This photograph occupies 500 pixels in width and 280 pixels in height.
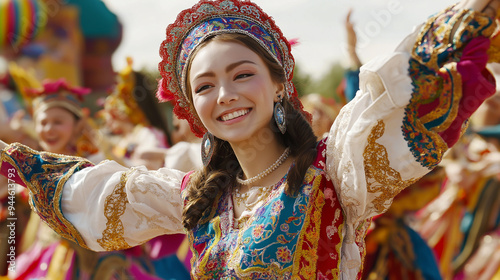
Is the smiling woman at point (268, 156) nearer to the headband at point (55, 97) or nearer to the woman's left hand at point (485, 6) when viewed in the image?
the woman's left hand at point (485, 6)

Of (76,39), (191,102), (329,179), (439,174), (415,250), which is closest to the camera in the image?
(329,179)

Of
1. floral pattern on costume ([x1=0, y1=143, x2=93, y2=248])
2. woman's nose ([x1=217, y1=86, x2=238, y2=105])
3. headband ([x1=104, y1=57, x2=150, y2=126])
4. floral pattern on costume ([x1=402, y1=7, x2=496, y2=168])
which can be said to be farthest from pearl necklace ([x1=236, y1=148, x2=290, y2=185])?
headband ([x1=104, y1=57, x2=150, y2=126])

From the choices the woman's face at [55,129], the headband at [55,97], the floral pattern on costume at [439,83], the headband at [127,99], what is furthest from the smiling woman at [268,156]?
the headband at [127,99]

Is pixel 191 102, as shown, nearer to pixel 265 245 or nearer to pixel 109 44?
pixel 265 245

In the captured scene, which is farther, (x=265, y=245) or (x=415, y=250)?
(x=415, y=250)

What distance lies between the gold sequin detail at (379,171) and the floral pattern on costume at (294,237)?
0.16 m

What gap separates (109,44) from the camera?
1514 cm

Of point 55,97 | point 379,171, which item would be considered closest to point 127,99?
point 55,97

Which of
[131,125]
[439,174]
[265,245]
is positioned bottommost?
[439,174]

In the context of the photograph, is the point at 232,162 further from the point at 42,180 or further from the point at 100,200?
the point at 42,180

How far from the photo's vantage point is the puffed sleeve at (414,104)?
1.70m

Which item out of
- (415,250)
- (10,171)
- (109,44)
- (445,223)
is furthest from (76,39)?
(10,171)

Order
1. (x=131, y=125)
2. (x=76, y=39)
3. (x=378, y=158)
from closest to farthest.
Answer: (x=378, y=158) → (x=131, y=125) → (x=76, y=39)

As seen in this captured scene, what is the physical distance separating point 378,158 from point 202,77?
62 cm
